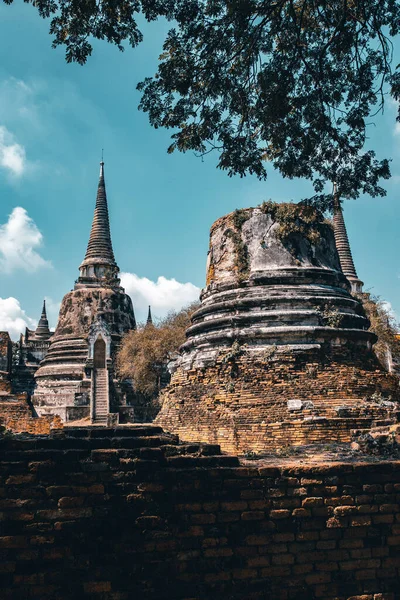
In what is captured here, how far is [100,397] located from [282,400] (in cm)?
1772

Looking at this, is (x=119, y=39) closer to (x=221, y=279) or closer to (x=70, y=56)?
(x=70, y=56)

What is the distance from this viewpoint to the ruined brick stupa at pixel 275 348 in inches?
411

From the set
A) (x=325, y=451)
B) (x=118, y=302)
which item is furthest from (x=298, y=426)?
(x=118, y=302)

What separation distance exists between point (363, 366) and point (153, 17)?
7.50 metres

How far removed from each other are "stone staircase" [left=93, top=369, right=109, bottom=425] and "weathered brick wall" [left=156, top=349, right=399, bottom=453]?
14.0 metres

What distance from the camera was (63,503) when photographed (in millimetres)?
4145

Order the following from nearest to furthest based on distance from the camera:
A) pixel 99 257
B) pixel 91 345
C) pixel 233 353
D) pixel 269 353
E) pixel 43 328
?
pixel 269 353 < pixel 233 353 < pixel 91 345 < pixel 99 257 < pixel 43 328

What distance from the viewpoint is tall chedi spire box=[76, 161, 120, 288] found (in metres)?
33.8

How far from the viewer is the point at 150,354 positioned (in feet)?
86.7

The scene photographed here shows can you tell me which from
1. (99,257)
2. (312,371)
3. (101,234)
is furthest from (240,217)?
(101,234)

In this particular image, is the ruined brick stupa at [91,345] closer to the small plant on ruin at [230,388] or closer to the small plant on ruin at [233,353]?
the small plant on ruin at [233,353]

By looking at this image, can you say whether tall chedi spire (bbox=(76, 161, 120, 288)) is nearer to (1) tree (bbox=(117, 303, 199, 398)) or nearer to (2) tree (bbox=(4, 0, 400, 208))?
(1) tree (bbox=(117, 303, 199, 398))

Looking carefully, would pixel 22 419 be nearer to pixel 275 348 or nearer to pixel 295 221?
pixel 275 348

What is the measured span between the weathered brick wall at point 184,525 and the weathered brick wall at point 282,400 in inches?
201
